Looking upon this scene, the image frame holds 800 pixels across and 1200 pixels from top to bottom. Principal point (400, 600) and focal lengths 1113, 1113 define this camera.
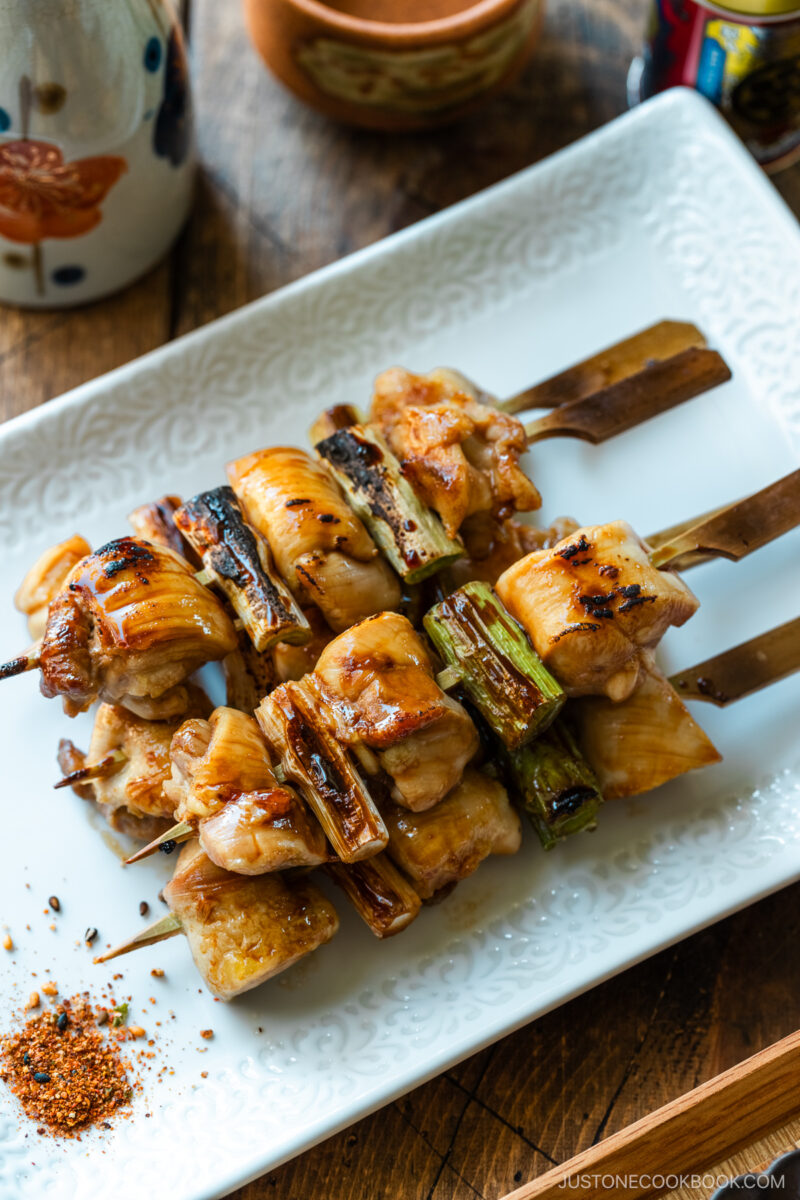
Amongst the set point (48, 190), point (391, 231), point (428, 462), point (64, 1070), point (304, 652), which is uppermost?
point (48, 190)

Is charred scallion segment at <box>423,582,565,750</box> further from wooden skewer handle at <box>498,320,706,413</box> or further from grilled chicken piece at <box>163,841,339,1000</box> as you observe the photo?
wooden skewer handle at <box>498,320,706,413</box>

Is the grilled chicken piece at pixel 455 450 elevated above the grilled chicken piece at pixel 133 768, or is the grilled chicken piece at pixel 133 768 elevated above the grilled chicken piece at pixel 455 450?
the grilled chicken piece at pixel 455 450

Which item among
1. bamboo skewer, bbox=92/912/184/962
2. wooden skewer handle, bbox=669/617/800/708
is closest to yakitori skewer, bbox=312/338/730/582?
wooden skewer handle, bbox=669/617/800/708

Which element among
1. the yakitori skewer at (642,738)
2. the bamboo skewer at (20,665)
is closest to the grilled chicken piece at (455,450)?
the yakitori skewer at (642,738)

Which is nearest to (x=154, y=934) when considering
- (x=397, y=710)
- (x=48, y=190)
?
(x=397, y=710)

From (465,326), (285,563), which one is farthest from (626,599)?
(465,326)

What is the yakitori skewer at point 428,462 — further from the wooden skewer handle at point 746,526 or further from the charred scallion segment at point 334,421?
the wooden skewer handle at point 746,526

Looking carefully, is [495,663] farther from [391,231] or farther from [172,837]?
[391,231]
